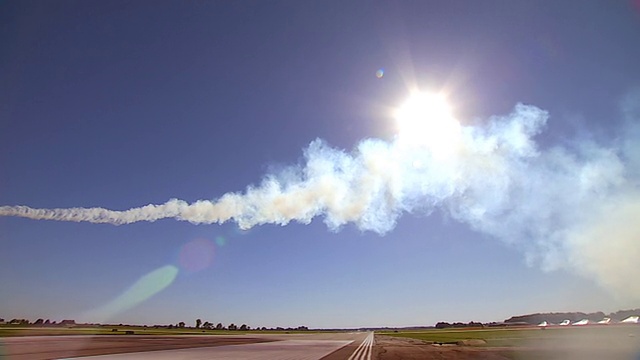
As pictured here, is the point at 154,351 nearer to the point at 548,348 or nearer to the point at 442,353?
the point at 442,353

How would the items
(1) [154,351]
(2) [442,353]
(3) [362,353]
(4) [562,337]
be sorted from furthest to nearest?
(4) [562,337] < (3) [362,353] < (2) [442,353] < (1) [154,351]

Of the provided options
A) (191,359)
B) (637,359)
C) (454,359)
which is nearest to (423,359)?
(454,359)

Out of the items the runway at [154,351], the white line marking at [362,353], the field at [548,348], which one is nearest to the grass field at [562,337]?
the field at [548,348]

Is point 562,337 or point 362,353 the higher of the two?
point 562,337

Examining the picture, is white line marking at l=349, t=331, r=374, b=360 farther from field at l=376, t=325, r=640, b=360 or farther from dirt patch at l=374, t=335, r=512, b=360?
field at l=376, t=325, r=640, b=360

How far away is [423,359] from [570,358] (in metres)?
11.8

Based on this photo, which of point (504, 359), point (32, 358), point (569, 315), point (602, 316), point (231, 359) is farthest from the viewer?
point (569, 315)

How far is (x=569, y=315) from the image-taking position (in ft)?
636

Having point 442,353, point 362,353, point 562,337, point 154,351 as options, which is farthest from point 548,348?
point 154,351

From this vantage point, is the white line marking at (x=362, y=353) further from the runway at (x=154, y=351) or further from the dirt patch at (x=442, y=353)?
the dirt patch at (x=442, y=353)

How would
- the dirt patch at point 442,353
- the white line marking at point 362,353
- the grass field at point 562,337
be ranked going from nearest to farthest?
the dirt patch at point 442,353
the white line marking at point 362,353
the grass field at point 562,337

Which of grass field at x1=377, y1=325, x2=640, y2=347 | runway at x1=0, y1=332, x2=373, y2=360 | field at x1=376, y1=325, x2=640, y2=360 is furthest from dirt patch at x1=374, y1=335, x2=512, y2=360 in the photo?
grass field at x1=377, y1=325, x2=640, y2=347

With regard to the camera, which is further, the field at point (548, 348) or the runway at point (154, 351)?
the field at point (548, 348)

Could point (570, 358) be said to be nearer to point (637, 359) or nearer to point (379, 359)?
point (637, 359)
